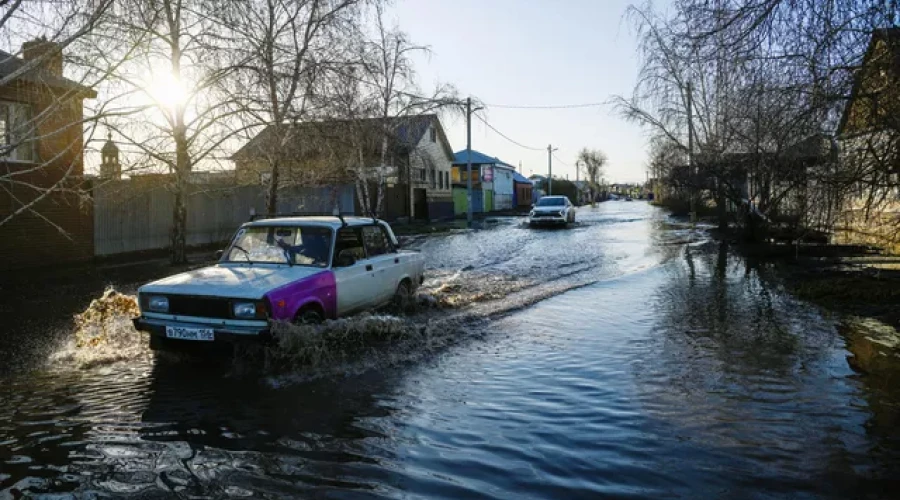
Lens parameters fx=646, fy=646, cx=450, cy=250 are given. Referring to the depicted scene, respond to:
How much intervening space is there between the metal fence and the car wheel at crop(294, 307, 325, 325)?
35.7 feet

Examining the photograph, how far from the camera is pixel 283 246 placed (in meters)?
7.83

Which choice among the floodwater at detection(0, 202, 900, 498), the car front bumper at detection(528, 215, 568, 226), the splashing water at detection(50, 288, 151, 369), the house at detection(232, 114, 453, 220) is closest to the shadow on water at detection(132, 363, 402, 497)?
the floodwater at detection(0, 202, 900, 498)

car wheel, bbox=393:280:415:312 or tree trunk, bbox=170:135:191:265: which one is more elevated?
tree trunk, bbox=170:135:191:265

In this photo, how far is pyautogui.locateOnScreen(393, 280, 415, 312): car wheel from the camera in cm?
944

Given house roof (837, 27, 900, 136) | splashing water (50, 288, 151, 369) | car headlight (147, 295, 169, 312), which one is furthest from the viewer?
house roof (837, 27, 900, 136)

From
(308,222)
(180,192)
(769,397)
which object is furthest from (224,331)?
(180,192)

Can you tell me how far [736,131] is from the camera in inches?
600

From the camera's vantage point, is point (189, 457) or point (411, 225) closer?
point (189, 457)

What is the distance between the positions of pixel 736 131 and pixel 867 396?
10.9m

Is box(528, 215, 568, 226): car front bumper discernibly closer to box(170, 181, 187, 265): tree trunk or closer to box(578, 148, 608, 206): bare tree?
box(170, 181, 187, 265): tree trunk

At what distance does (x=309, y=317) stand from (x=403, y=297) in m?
2.56

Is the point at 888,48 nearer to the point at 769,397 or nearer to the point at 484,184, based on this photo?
the point at 769,397

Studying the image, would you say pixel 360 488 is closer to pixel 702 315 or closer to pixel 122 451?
pixel 122 451

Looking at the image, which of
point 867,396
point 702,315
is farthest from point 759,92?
point 867,396
